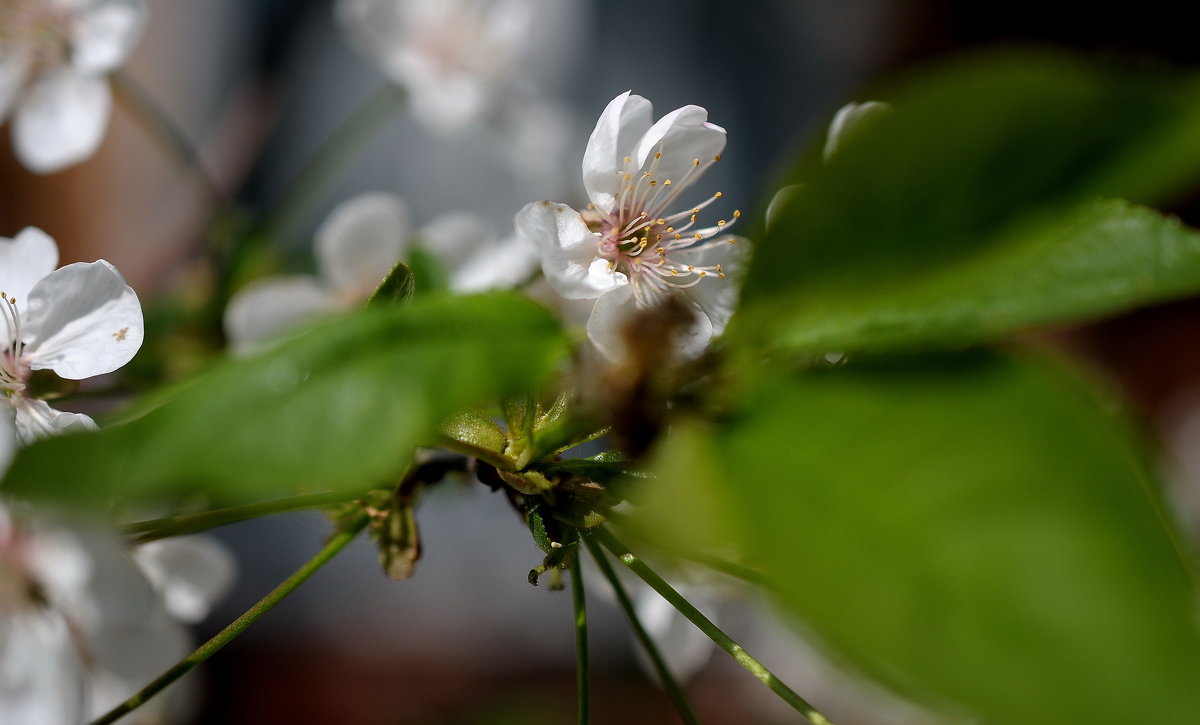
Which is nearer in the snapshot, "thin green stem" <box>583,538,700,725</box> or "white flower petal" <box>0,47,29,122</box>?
"thin green stem" <box>583,538,700,725</box>

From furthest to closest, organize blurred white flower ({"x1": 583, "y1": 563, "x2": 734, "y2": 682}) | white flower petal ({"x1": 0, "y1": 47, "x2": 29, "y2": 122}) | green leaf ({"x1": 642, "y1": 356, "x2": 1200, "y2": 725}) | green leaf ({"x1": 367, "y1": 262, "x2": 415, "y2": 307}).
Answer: white flower petal ({"x1": 0, "y1": 47, "x2": 29, "y2": 122}) < blurred white flower ({"x1": 583, "y1": 563, "x2": 734, "y2": 682}) < green leaf ({"x1": 367, "y1": 262, "x2": 415, "y2": 307}) < green leaf ({"x1": 642, "y1": 356, "x2": 1200, "y2": 725})

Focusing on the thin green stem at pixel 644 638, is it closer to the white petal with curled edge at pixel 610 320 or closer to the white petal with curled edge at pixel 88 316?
the white petal with curled edge at pixel 610 320

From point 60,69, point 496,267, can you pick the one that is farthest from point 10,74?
point 496,267

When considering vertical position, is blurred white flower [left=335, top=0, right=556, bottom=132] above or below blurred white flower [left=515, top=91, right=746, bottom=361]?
above

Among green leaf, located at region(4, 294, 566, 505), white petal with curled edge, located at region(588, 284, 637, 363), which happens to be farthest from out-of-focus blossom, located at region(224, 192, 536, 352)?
green leaf, located at region(4, 294, 566, 505)

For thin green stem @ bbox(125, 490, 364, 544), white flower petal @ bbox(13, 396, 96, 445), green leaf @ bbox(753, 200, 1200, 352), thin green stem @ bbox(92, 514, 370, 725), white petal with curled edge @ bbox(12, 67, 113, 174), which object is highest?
white petal with curled edge @ bbox(12, 67, 113, 174)

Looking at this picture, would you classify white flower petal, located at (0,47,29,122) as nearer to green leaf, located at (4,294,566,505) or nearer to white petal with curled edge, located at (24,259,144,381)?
white petal with curled edge, located at (24,259,144,381)
